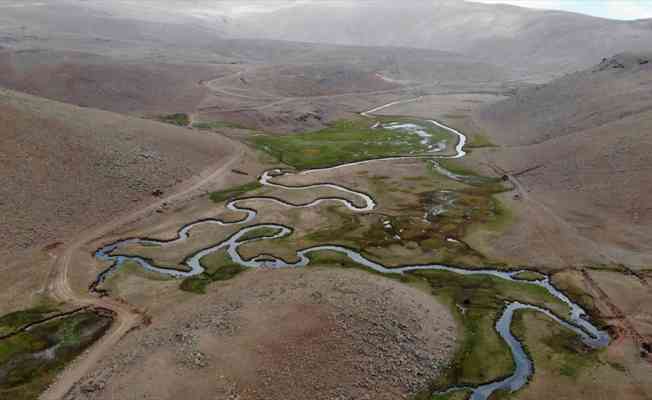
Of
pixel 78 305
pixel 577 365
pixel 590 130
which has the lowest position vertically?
pixel 78 305

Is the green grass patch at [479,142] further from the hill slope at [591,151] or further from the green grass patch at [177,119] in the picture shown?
the green grass patch at [177,119]

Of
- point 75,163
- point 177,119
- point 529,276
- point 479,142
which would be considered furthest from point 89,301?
point 479,142

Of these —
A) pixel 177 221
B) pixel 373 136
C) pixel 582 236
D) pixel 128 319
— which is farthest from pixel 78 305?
pixel 373 136

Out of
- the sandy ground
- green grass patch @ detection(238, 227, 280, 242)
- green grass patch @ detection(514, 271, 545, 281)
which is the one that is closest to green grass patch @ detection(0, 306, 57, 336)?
the sandy ground

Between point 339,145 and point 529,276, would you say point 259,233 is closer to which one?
point 529,276

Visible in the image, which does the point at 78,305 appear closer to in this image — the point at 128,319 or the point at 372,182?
the point at 128,319

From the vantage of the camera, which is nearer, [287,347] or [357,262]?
[287,347]
